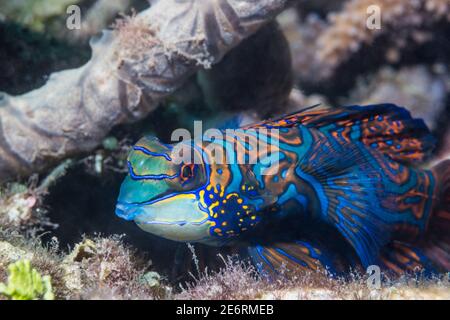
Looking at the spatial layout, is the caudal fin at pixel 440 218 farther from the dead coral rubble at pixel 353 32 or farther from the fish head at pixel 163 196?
the fish head at pixel 163 196

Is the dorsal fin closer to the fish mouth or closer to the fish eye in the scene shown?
A: the fish eye

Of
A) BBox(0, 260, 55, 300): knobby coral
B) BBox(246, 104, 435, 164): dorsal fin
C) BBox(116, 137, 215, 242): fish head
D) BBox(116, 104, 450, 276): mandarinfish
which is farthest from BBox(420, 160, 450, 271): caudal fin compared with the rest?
BBox(0, 260, 55, 300): knobby coral

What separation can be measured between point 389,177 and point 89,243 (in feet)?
9.58

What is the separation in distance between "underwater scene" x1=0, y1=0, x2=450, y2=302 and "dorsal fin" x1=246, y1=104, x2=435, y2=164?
0.6 inches

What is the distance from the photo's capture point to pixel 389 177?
4.14 meters

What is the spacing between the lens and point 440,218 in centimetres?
450

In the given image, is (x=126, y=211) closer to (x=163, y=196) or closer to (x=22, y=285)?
(x=163, y=196)

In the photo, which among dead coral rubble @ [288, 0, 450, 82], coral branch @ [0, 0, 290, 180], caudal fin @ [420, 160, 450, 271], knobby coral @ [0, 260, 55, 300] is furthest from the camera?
dead coral rubble @ [288, 0, 450, 82]

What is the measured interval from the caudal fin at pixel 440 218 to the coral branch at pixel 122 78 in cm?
249

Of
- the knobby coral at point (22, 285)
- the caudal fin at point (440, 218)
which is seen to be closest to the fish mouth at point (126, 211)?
the knobby coral at point (22, 285)

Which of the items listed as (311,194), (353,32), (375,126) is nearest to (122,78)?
(311,194)

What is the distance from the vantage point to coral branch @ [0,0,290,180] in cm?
385

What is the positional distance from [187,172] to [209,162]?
28 centimetres
